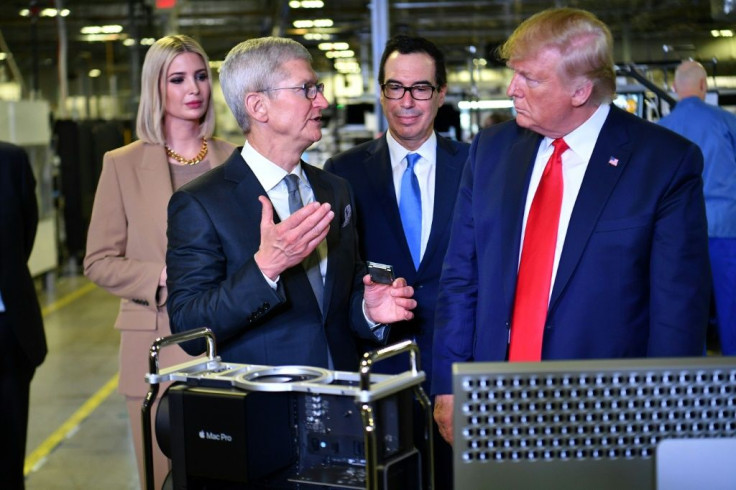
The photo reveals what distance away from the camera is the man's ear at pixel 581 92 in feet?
7.49

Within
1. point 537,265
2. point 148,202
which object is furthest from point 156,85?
point 537,265

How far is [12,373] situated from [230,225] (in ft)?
4.81

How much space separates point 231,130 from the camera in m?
13.7

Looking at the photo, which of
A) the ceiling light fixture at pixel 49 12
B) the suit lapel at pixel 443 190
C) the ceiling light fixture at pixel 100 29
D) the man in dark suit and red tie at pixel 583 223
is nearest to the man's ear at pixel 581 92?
the man in dark suit and red tie at pixel 583 223

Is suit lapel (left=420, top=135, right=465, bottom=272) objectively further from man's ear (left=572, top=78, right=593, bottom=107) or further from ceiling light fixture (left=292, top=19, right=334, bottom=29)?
ceiling light fixture (left=292, top=19, right=334, bottom=29)

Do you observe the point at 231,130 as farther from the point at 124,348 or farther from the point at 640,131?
the point at 640,131

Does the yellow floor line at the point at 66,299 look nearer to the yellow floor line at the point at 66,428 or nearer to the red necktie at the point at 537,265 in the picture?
the yellow floor line at the point at 66,428

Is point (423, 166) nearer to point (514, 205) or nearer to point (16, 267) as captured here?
point (514, 205)

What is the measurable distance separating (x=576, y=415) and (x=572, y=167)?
1307mm

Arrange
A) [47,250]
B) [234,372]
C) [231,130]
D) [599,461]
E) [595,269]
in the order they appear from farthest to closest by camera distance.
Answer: [231,130], [47,250], [595,269], [234,372], [599,461]

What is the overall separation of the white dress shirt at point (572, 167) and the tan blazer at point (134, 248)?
1.26 meters

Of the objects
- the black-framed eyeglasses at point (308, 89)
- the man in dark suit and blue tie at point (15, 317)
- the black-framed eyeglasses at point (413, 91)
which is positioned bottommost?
the man in dark suit and blue tie at point (15, 317)

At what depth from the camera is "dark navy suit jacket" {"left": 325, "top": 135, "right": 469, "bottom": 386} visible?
3041 millimetres

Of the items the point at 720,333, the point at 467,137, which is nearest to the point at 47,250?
the point at 467,137
